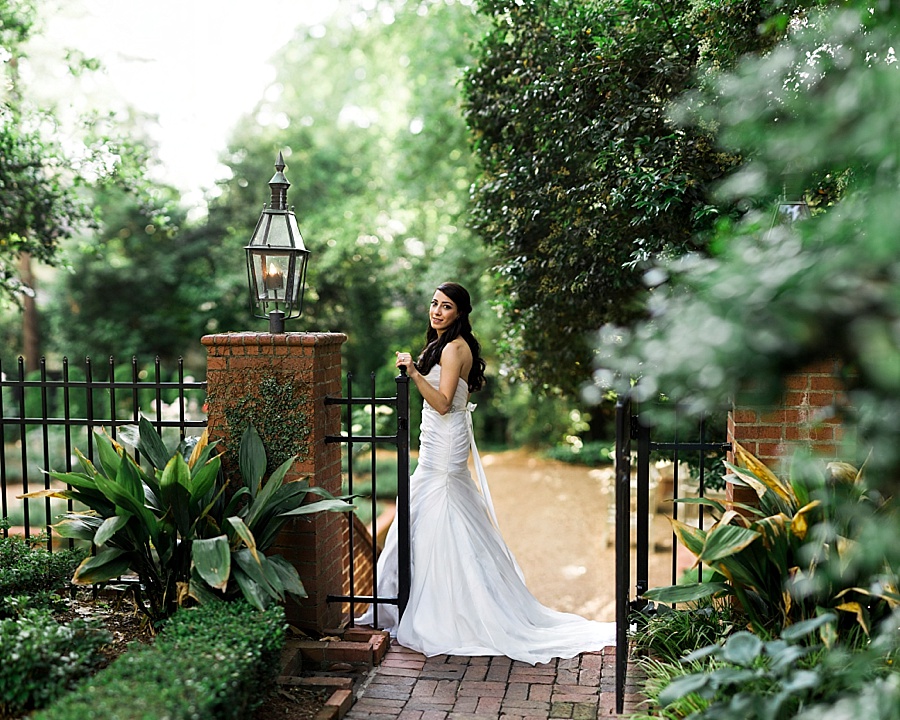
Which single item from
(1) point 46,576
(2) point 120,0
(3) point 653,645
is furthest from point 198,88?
(3) point 653,645

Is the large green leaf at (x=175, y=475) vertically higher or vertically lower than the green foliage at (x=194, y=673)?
higher

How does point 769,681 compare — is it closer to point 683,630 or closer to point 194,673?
point 683,630

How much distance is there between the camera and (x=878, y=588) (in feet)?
8.10

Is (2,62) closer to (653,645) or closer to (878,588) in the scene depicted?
(653,645)

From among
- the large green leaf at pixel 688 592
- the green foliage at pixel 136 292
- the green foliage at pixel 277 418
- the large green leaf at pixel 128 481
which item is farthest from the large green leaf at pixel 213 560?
the green foliage at pixel 136 292

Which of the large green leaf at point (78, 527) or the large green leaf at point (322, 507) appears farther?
the large green leaf at point (322, 507)

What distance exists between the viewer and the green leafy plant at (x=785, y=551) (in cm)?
326

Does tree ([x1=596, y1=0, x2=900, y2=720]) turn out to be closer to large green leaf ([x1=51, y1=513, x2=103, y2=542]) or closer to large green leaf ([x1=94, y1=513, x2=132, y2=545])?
large green leaf ([x1=94, y1=513, x2=132, y2=545])

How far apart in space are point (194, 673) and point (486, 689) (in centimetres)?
159

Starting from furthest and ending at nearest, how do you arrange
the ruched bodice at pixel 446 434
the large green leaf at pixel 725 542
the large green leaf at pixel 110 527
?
the ruched bodice at pixel 446 434 → the large green leaf at pixel 110 527 → the large green leaf at pixel 725 542

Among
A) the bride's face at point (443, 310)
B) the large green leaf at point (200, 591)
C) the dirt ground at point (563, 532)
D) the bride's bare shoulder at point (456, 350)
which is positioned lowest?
the dirt ground at point (563, 532)

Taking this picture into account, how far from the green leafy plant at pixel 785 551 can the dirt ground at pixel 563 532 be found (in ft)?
12.7

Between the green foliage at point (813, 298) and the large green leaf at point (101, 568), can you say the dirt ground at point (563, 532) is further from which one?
the green foliage at point (813, 298)

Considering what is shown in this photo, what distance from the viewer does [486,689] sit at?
3.98 meters
